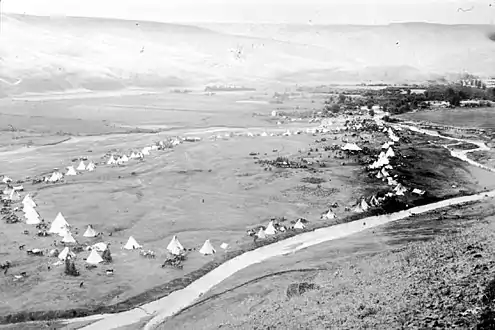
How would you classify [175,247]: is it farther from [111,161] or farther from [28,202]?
[111,161]

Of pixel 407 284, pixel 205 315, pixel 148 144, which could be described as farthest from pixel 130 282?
pixel 148 144

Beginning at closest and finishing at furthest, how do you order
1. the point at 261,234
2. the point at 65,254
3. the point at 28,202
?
the point at 65,254 < the point at 261,234 < the point at 28,202

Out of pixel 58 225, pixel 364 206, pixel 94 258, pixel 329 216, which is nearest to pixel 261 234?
pixel 329 216

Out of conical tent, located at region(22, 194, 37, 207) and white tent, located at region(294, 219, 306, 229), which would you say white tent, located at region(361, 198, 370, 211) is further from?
conical tent, located at region(22, 194, 37, 207)

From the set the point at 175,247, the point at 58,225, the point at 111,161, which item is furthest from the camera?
the point at 111,161

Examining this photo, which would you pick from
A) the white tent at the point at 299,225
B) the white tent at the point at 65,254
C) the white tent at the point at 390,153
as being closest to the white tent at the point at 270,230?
the white tent at the point at 299,225

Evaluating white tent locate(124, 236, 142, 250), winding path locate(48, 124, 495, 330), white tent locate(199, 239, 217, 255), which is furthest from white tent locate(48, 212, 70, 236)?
winding path locate(48, 124, 495, 330)
